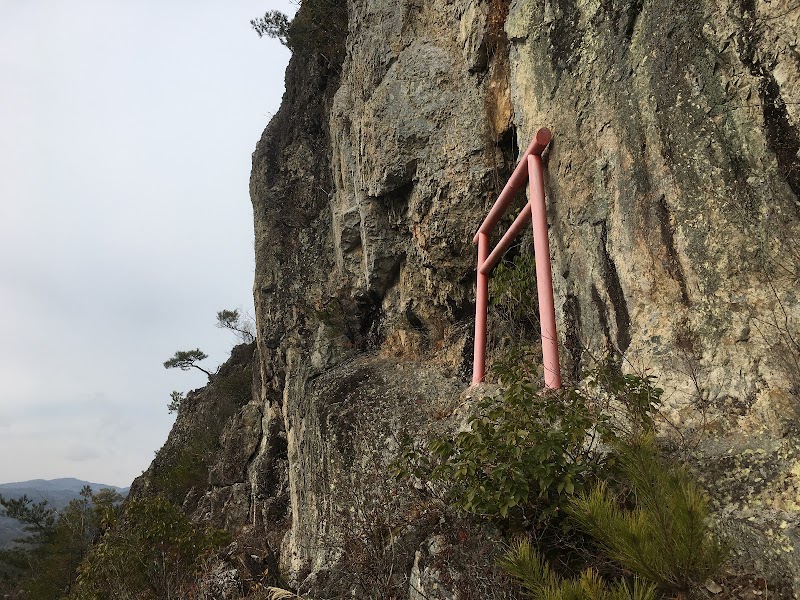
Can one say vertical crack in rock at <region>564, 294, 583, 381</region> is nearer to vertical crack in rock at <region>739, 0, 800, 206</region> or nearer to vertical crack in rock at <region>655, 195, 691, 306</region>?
vertical crack in rock at <region>655, 195, 691, 306</region>

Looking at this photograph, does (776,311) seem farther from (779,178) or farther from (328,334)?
(328,334)

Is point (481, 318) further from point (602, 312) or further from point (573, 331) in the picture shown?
point (602, 312)

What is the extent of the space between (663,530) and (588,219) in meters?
3.07

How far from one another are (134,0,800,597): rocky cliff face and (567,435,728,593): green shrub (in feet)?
1.72

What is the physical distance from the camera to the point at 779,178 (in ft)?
10.8

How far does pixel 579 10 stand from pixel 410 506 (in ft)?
17.2

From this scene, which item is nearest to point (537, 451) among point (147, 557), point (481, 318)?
point (481, 318)

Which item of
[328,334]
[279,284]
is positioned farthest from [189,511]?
[328,334]

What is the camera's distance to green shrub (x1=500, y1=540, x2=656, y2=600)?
2262 mm

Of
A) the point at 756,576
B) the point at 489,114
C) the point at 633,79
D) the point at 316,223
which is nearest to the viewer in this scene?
the point at 756,576

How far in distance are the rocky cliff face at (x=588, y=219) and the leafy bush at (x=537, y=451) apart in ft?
1.12

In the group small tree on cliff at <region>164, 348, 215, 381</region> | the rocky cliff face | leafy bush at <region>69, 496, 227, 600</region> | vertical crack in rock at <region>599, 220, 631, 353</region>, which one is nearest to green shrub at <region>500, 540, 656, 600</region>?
the rocky cliff face

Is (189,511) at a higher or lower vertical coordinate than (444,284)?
lower

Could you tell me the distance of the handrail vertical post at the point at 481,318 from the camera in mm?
6840
